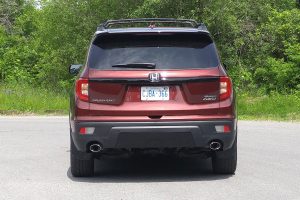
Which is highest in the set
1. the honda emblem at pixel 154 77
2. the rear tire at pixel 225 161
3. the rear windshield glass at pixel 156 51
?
the rear windshield glass at pixel 156 51

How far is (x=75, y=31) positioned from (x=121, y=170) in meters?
17.0

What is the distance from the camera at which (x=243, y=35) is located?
2342 cm

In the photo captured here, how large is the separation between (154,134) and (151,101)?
36 cm

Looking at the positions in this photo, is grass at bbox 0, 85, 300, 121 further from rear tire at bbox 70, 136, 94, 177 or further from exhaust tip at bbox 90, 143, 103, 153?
exhaust tip at bbox 90, 143, 103, 153

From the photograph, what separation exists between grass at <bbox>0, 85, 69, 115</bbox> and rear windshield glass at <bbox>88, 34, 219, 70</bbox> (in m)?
9.65

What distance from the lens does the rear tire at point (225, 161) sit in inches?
307

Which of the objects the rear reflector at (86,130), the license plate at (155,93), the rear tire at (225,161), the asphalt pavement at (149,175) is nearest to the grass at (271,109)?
the asphalt pavement at (149,175)

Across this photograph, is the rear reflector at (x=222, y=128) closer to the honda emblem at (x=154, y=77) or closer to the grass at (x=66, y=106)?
the honda emblem at (x=154, y=77)

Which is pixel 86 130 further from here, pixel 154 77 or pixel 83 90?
pixel 154 77

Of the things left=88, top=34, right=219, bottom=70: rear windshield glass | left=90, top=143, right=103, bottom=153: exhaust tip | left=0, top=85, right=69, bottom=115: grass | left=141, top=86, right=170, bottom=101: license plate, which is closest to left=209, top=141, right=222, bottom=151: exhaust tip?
left=141, top=86, right=170, bottom=101: license plate

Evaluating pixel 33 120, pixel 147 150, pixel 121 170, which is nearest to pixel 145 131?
pixel 147 150

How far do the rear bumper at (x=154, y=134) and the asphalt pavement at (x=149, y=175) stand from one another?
0.48 m

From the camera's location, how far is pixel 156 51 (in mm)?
7582

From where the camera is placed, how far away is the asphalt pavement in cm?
693
